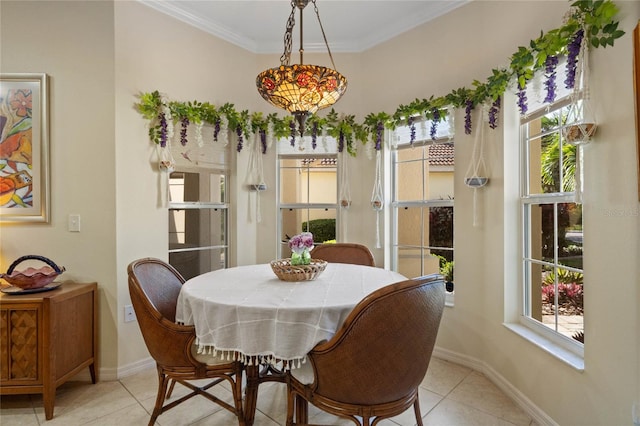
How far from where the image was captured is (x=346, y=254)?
2.89m

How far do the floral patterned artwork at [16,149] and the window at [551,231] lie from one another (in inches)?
139

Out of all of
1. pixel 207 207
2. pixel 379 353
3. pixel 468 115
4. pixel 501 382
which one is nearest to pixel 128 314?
pixel 207 207

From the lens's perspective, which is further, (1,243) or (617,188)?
(1,243)

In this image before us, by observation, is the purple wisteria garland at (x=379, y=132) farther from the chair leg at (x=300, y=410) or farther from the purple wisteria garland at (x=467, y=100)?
the chair leg at (x=300, y=410)

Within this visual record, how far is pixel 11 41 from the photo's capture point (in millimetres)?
2414

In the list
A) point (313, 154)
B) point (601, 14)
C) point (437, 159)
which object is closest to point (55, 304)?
point (313, 154)

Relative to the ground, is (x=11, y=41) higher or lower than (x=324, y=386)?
higher

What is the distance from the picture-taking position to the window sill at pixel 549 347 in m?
1.70

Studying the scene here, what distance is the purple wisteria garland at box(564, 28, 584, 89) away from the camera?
158 cm

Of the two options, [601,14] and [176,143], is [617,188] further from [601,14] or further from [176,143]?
[176,143]

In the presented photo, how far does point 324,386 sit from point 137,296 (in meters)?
1.04

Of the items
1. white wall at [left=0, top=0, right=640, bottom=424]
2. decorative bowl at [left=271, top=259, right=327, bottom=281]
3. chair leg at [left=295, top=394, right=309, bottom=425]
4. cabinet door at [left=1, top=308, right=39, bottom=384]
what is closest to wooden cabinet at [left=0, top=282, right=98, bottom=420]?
cabinet door at [left=1, top=308, right=39, bottom=384]

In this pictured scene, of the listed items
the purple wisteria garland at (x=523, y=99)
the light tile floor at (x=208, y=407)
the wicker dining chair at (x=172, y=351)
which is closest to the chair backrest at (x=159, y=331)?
the wicker dining chair at (x=172, y=351)

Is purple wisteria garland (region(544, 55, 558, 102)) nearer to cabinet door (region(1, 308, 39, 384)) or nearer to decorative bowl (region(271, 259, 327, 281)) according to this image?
decorative bowl (region(271, 259, 327, 281))
